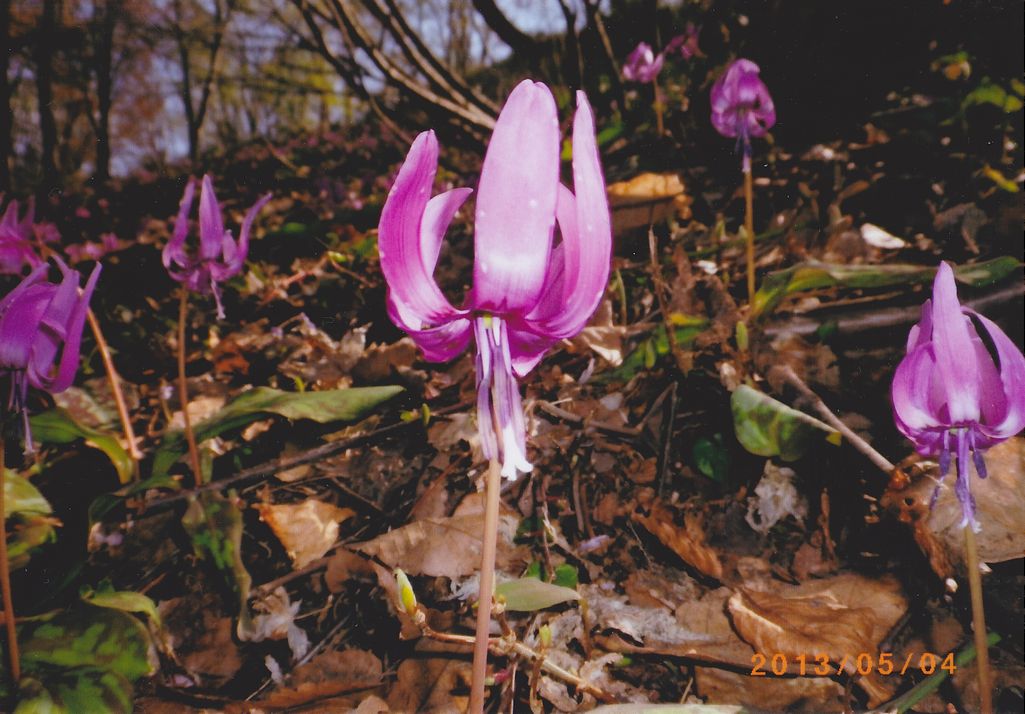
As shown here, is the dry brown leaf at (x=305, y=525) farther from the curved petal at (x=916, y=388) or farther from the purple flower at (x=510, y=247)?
the curved petal at (x=916, y=388)

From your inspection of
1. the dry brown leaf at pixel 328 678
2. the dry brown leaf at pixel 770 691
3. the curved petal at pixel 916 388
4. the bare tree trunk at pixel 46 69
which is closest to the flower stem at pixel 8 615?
the dry brown leaf at pixel 328 678

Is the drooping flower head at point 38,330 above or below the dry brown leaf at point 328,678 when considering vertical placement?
above

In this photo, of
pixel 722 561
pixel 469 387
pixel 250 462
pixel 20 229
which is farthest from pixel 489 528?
pixel 20 229

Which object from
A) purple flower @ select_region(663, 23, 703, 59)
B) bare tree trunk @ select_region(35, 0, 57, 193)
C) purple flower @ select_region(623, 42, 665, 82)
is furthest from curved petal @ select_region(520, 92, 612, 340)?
bare tree trunk @ select_region(35, 0, 57, 193)

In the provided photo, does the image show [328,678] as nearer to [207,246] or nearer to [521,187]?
[521,187]

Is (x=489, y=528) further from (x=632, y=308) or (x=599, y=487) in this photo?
(x=632, y=308)

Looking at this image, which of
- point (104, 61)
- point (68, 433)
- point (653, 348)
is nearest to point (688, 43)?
point (653, 348)
